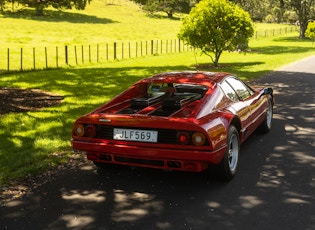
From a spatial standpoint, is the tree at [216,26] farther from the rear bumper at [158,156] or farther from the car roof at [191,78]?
the rear bumper at [158,156]

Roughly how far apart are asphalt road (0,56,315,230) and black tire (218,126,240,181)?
0.12m

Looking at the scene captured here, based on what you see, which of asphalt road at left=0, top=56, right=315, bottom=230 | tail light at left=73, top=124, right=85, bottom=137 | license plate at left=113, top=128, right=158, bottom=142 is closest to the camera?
asphalt road at left=0, top=56, right=315, bottom=230

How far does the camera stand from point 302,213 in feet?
13.5

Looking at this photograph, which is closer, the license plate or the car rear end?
the car rear end

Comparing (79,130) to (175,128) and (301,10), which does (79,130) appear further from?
(301,10)

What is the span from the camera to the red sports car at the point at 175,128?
454 centimetres

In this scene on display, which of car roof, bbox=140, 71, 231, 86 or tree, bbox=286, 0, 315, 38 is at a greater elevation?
tree, bbox=286, 0, 315, 38

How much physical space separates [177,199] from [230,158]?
116cm

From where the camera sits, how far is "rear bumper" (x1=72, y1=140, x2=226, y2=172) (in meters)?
4.50

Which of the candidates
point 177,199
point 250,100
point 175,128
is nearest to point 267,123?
point 250,100

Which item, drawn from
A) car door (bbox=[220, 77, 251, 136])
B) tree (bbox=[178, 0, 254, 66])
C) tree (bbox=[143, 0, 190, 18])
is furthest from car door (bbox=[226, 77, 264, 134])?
tree (bbox=[143, 0, 190, 18])

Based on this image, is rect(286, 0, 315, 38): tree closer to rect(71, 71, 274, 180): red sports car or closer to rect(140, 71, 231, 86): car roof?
rect(140, 71, 231, 86): car roof

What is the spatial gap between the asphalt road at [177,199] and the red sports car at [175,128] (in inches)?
12.8

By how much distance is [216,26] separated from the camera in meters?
21.5
